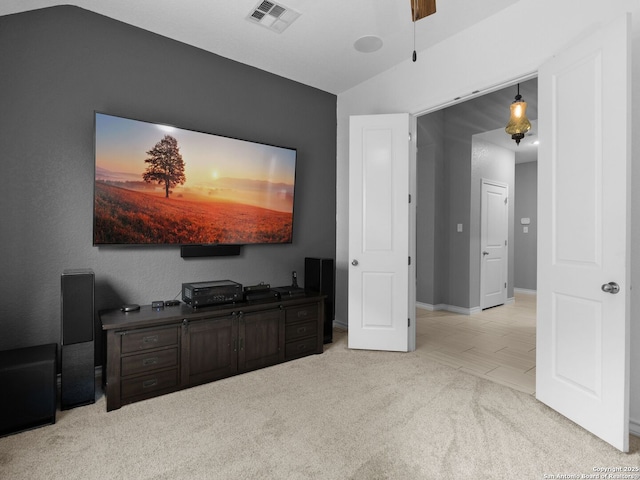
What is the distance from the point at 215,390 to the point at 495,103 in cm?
503

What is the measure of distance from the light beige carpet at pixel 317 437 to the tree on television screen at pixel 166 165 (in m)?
1.72

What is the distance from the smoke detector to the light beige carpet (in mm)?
2958

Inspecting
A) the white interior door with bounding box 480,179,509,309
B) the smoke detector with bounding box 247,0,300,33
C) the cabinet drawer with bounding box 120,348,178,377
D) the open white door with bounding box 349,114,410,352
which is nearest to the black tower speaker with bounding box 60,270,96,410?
the cabinet drawer with bounding box 120,348,178,377

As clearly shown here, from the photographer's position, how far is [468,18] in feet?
9.34

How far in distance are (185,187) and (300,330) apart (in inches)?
66.0

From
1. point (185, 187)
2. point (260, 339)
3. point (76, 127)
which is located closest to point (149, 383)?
point (260, 339)

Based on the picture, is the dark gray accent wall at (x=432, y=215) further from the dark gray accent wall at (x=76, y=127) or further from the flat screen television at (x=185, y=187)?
the dark gray accent wall at (x=76, y=127)

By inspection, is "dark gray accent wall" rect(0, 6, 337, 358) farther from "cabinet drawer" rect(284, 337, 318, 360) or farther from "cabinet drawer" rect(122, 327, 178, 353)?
"cabinet drawer" rect(284, 337, 318, 360)

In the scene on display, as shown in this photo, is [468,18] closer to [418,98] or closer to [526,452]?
[418,98]

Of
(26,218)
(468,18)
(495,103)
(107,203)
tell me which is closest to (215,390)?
(107,203)

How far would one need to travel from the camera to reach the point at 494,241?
566 centimetres

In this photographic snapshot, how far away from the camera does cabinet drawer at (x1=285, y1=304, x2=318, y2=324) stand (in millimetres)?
3197

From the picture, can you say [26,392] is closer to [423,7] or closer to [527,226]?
[423,7]

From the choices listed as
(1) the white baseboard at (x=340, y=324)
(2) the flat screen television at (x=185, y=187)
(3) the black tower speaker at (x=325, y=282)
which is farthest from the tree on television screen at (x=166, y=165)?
(1) the white baseboard at (x=340, y=324)
